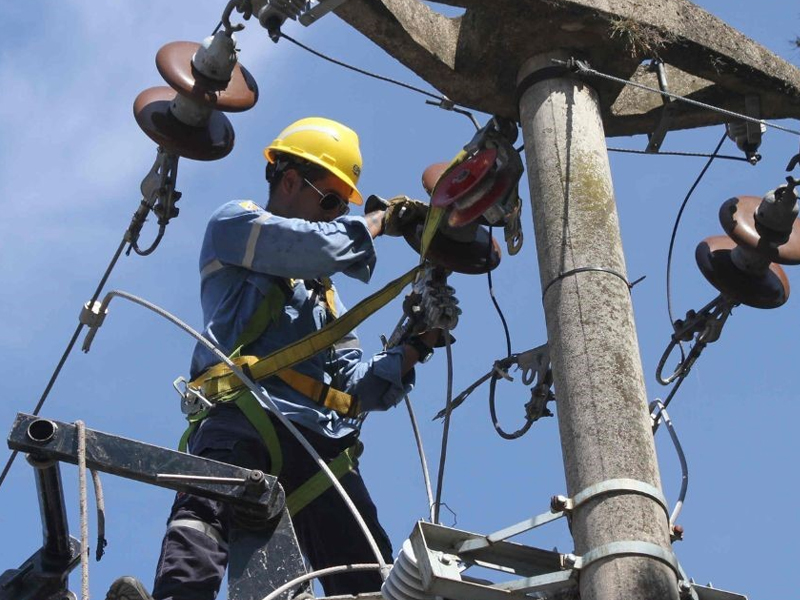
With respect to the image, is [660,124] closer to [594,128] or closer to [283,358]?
[594,128]

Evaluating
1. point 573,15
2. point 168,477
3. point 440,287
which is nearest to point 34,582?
point 168,477

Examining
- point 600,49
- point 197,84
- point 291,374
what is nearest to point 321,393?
point 291,374

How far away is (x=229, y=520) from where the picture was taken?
19.9 ft

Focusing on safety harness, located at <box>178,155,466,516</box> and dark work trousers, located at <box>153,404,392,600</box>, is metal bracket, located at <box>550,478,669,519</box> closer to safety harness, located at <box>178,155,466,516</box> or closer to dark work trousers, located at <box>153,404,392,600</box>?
dark work trousers, located at <box>153,404,392,600</box>

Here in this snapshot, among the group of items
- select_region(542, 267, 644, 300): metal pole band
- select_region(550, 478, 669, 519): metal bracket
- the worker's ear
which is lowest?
select_region(550, 478, 669, 519): metal bracket

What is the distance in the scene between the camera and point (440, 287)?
22.8ft

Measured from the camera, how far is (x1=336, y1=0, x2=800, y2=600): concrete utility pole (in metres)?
4.88

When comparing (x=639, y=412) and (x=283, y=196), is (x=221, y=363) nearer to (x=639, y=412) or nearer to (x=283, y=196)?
(x=283, y=196)

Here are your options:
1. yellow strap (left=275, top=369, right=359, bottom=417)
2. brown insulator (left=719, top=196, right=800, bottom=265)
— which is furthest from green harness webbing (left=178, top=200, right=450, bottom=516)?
brown insulator (left=719, top=196, right=800, bottom=265)

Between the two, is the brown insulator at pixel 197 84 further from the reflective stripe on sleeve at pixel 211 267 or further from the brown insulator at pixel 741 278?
the brown insulator at pixel 741 278

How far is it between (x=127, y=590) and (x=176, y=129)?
2.32 meters

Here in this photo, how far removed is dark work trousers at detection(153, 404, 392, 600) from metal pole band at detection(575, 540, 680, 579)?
1.66 m

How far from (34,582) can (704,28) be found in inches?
125

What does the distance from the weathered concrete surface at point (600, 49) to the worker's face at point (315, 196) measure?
1003 millimetres
